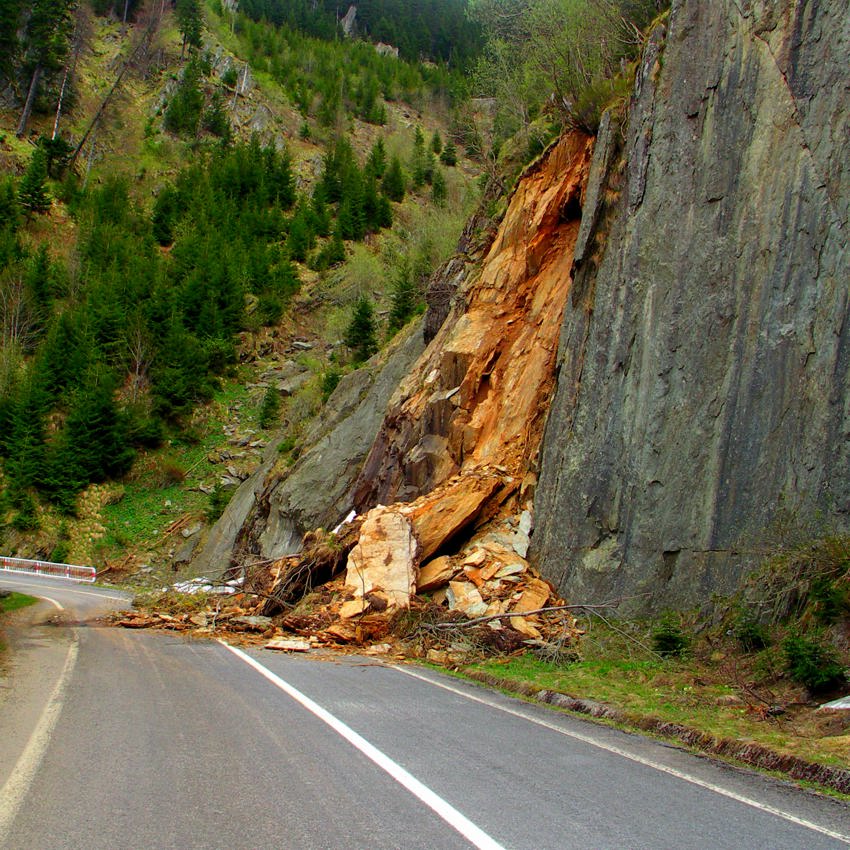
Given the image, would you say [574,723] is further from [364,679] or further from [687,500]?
[687,500]

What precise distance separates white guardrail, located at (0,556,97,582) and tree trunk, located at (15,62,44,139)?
46.9 metres

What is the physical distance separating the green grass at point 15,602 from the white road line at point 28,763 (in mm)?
10884

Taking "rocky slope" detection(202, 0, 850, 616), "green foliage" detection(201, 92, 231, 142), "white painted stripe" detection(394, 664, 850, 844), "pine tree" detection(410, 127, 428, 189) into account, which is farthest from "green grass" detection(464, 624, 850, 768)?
"green foliage" detection(201, 92, 231, 142)

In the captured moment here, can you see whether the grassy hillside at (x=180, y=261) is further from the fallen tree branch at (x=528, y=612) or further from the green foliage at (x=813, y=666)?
the green foliage at (x=813, y=666)

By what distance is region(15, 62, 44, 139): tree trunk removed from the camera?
6262cm

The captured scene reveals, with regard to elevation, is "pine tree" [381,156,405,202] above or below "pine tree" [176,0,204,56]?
below

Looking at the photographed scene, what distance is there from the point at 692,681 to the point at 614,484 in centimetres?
450

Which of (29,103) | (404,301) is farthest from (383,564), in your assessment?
(29,103)

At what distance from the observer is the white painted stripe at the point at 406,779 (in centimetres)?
386

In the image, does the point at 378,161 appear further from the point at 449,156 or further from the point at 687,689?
the point at 687,689

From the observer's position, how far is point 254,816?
4.16 meters

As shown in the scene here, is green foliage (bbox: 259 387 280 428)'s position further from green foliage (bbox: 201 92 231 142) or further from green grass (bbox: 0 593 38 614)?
green foliage (bbox: 201 92 231 142)

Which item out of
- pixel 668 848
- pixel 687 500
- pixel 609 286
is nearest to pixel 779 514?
pixel 687 500

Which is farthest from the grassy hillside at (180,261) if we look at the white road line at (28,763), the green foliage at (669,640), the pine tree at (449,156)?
the white road line at (28,763)
